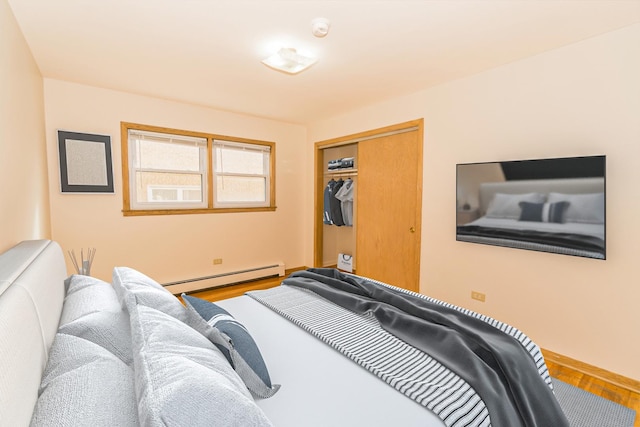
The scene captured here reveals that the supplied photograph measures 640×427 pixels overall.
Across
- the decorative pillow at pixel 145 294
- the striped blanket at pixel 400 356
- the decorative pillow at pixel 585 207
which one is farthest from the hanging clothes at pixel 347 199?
the decorative pillow at pixel 145 294

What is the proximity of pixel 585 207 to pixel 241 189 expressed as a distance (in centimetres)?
371

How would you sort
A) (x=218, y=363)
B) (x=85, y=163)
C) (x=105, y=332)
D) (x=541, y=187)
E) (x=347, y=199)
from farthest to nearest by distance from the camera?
(x=347, y=199) → (x=85, y=163) → (x=541, y=187) → (x=105, y=332) → (x=218, y=363)

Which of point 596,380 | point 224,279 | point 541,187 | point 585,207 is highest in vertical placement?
point 541,187

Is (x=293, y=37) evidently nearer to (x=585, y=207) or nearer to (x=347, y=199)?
(x=585, y=207)

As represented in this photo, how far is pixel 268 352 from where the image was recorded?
1.39 m

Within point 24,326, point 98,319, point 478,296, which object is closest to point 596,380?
point 478,296

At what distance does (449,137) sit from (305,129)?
8.14 ft

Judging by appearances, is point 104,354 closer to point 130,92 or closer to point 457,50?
point 457,50

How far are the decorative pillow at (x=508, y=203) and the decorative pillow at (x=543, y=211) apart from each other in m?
0.03

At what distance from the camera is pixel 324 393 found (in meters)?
1.11

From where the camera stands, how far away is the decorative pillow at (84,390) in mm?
640

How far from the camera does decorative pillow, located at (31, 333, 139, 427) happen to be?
64 centimetres

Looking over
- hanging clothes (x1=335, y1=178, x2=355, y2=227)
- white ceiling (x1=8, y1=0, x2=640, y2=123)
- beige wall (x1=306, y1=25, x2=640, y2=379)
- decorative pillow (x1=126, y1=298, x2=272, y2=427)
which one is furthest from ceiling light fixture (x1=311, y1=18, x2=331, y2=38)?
hanging clothes (x1=335, y1=178, x2=355, y2=227)

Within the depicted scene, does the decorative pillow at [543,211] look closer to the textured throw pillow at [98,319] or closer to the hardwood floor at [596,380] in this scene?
the hardwood floor at [596,380]
